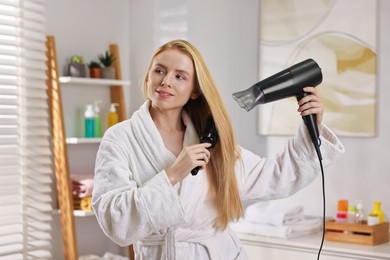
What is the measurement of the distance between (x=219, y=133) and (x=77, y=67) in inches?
62.7

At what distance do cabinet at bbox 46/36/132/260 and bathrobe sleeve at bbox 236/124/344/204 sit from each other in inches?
53.4

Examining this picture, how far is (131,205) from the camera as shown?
166 cm

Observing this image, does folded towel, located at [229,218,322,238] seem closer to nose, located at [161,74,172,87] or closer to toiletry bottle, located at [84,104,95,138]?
toiletry bottle, located at [84,104,95,138]

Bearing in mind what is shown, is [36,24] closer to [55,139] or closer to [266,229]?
[55,139]

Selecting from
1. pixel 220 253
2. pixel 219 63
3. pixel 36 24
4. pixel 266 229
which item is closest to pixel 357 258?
pixel 266 229

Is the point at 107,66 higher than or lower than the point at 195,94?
higher

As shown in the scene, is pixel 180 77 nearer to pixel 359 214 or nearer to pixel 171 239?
pixel 171 239

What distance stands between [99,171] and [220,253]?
0.47m

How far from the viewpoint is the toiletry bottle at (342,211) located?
3.11 meters

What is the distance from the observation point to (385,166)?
3182 millimetres

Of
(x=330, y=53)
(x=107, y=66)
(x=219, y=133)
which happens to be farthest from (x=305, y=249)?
(x=107, y=66)

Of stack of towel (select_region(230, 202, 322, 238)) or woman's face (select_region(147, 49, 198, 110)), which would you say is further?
stack of towel (select_region(230, 202, 322, 238))

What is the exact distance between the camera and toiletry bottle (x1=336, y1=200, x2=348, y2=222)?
311cm

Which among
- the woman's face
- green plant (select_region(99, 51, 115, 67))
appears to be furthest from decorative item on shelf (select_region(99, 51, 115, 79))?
the woman's face
